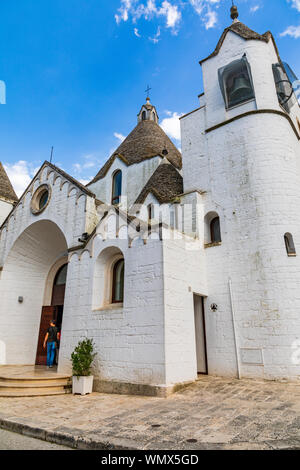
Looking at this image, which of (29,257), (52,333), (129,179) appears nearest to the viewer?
(52,333)

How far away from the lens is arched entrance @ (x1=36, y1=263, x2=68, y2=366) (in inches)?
505

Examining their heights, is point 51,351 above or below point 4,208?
below

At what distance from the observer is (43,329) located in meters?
13.2

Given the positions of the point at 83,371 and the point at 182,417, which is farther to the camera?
the point at 83,371

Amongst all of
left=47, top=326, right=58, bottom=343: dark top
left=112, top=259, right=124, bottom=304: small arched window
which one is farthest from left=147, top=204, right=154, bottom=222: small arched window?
left=47, top=326, right=58, bottom=343: dark top

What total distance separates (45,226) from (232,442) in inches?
439

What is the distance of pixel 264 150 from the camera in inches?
403

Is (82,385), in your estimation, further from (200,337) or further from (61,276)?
(61,276)

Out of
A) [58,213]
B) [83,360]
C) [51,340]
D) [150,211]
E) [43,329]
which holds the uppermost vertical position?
[150,211]

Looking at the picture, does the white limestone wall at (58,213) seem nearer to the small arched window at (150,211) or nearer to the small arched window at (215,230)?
the small arched window at (150,211)

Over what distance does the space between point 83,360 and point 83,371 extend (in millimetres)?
282

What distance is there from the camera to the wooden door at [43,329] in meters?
12.7

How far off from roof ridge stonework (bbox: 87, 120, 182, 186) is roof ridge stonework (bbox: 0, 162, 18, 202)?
15.3 feet

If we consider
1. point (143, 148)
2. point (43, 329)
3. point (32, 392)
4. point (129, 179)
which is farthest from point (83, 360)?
point (143, 148)
